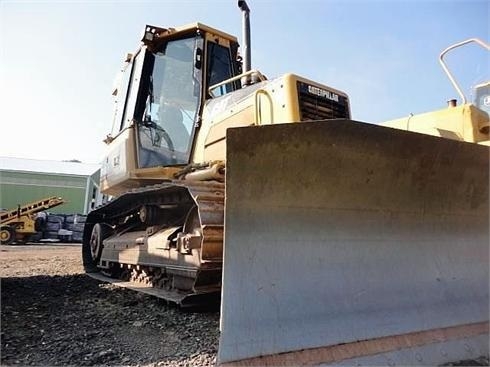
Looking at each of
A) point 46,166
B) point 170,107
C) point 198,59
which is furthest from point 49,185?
point 198,59

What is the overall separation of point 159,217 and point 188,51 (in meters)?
1.68

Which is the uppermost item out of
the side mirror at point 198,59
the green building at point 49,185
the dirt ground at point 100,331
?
the green building at point 49,185

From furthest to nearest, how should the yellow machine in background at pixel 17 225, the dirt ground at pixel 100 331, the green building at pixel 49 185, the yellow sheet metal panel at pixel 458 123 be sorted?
the green building at pixel 49 185, the yellow machine in background at pixel 17 225, the yellow sheet metal panel at pixel 458 123, the dirt ground at pixel 100 331

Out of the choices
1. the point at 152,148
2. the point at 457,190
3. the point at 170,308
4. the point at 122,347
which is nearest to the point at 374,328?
the point at 457,190

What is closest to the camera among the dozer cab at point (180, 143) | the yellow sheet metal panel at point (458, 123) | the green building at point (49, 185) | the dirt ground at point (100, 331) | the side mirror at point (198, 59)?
the dirt ground at point (100, 331)

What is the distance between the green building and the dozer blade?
2345cm

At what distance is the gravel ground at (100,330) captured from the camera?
250 cm

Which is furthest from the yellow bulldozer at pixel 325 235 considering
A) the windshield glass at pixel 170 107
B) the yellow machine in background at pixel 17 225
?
the yellow machine in background at pixel 17 225

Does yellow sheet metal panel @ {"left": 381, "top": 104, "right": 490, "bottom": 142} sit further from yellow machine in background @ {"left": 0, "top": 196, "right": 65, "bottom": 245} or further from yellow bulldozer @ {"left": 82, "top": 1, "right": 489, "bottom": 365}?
yellow machine in background @ {"left": 0, "top": 196, "right": 65, "bottom": 245}

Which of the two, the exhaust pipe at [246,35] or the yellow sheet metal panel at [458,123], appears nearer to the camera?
the yellow sheet metal panel at [458,123]

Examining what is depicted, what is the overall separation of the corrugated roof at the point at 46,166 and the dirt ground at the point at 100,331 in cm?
2369

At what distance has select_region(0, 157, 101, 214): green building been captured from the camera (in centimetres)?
2488

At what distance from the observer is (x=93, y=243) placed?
581cm

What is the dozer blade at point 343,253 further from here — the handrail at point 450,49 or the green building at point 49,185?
the green building at point 49,185
